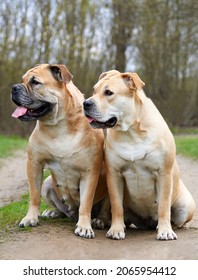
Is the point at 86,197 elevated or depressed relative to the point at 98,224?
elevated

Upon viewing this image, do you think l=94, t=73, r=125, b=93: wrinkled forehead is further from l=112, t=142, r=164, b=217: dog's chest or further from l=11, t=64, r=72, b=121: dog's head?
l=112, t=142, r=164, b=217: dog's chest

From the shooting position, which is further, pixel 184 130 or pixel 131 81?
pixel 184 130

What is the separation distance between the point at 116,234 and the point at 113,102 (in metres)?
1.29

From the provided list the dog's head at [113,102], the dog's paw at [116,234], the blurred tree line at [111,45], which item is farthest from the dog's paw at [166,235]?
the blurred tree line at [111,45]

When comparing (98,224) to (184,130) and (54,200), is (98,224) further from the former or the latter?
(184,130)

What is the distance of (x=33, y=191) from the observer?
5555 mm

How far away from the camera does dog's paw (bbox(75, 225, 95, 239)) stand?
203 inches

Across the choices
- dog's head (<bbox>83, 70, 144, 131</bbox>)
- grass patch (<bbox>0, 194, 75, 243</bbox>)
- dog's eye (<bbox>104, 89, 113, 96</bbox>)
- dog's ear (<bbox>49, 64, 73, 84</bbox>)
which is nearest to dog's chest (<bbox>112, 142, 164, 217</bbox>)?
dog's head (<bbox>83, 70, 144, 131</bbox>)

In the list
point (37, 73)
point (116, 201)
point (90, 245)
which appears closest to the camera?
point (90, 245)

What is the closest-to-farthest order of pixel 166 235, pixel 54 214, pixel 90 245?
pixel 90 245
pixel 166 235
pixel 54 214

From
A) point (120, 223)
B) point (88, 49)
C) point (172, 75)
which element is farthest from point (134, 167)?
point (172, 75)

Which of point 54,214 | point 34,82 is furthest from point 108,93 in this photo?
point 54,214

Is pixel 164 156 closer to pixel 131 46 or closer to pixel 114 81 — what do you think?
pixel 114 81

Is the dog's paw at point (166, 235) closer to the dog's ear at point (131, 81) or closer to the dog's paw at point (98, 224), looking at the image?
the dog's paw at point (98, 224)
